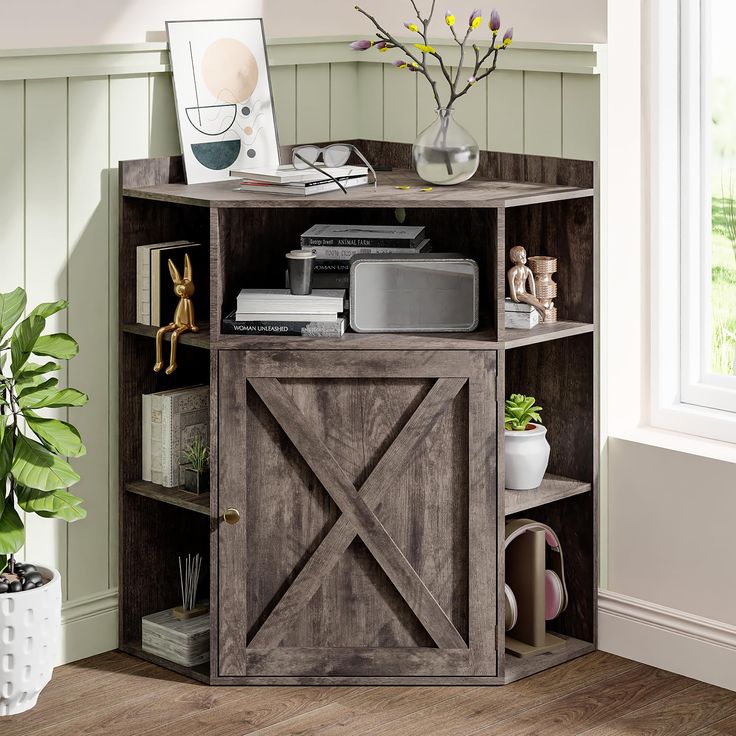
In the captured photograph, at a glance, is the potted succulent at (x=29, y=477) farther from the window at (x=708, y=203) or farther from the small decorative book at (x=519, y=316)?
the window at (x=708, y=203)

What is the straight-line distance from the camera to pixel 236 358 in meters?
2.74

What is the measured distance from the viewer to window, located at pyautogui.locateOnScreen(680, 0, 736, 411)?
2852mm

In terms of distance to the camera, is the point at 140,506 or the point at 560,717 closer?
the point at 560,717

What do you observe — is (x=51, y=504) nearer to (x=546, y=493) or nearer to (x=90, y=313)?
(x=90, y=313)

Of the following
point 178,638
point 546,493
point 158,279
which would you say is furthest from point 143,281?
point 546,493

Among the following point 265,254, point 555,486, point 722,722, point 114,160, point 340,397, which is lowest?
point 722,722

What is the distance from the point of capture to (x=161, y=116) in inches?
118

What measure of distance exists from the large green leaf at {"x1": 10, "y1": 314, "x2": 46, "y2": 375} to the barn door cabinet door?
42 cm

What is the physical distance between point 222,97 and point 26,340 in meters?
0.86

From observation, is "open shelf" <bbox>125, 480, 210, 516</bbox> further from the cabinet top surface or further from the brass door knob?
the cabinet top surface

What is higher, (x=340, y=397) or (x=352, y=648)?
(x=340, y=397)

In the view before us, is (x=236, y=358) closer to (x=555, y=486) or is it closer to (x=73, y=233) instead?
(x=73, y=233)

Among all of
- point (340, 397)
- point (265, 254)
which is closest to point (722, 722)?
point (340, 397)

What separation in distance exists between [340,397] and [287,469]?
0.67 ft
